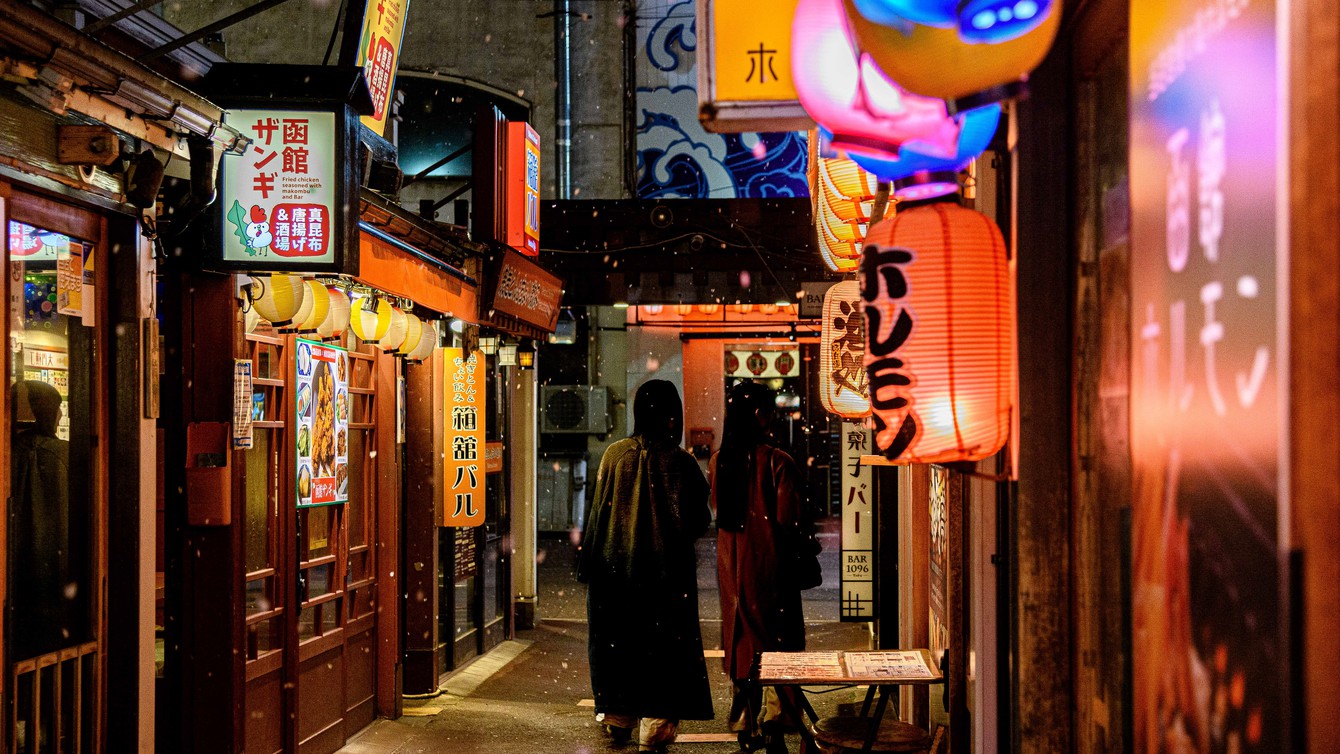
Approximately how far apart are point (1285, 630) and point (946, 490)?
5795mm

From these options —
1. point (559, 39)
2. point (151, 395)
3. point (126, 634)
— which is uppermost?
point (559, 39)

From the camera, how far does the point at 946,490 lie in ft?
25.6

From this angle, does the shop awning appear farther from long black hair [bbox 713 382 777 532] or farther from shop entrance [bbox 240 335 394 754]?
long black hair [bbox 713 382 777 532]

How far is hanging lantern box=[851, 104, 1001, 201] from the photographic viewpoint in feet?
14.2

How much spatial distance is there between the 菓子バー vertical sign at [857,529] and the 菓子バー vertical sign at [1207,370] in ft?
33.7

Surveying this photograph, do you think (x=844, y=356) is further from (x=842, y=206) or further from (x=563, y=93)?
(x=563, y=93)

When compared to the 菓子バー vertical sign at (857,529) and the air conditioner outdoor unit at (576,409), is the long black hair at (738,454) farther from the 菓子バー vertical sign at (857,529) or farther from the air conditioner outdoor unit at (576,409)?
the air conditioner outdoor unit at (576,409)

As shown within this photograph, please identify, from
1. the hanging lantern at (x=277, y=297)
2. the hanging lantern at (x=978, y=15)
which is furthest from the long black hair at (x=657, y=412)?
the hanging lantern at (x=978, y=15)

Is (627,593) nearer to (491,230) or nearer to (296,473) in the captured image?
(296,473)

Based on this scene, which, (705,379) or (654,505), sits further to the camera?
(705,379)

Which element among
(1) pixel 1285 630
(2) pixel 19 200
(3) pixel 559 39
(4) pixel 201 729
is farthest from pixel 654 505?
(3) pixel 559 39

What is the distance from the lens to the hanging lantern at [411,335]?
11.2 m

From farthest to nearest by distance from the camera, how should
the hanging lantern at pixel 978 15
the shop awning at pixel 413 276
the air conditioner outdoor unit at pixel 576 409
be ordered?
the air conditioner outdoor unit at pixel 576 409 < the shop awning at pixel 413 276 < the hanging lantern at pixel 978 15

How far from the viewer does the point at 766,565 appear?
10.4m
